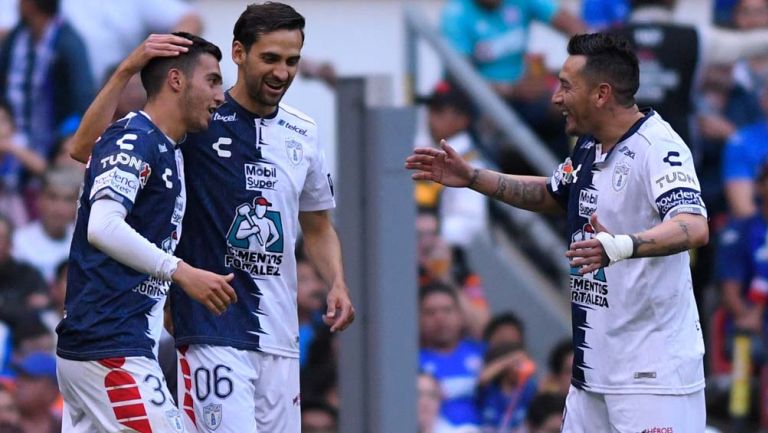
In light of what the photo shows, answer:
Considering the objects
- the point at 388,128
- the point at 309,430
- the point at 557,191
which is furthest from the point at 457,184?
the point at 309,430

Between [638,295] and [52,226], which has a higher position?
[52,226]

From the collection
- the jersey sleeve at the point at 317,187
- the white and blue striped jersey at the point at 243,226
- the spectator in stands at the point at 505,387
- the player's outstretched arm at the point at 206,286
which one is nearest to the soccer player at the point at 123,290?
the player's outstretched arm at the point at 206,286

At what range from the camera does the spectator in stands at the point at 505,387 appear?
34.7 feet

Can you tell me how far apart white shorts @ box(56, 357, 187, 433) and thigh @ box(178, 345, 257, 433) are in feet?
1.13

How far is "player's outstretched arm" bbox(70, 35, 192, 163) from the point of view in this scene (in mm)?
6730

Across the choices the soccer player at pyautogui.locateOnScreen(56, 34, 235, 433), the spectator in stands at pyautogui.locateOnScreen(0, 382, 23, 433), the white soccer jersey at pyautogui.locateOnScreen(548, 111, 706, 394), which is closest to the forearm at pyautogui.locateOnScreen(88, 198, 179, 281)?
the soccer player at pyautogui.locateOnScreen(56, 34, 235, 433)

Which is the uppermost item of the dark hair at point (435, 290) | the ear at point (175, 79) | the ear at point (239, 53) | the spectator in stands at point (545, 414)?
the ear at point (239, 53)

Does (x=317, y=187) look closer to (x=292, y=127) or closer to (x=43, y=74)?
(x=292, y=127)

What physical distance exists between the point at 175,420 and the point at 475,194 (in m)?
5.51

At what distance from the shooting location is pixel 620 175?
272 inches

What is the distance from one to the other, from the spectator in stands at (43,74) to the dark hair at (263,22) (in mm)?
4589

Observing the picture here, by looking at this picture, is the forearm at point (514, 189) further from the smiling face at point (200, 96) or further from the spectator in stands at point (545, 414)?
the spectator in stands at point (545, 414)

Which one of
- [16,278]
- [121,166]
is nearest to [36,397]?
[16,278]

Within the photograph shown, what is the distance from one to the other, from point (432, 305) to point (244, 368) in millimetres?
3771
